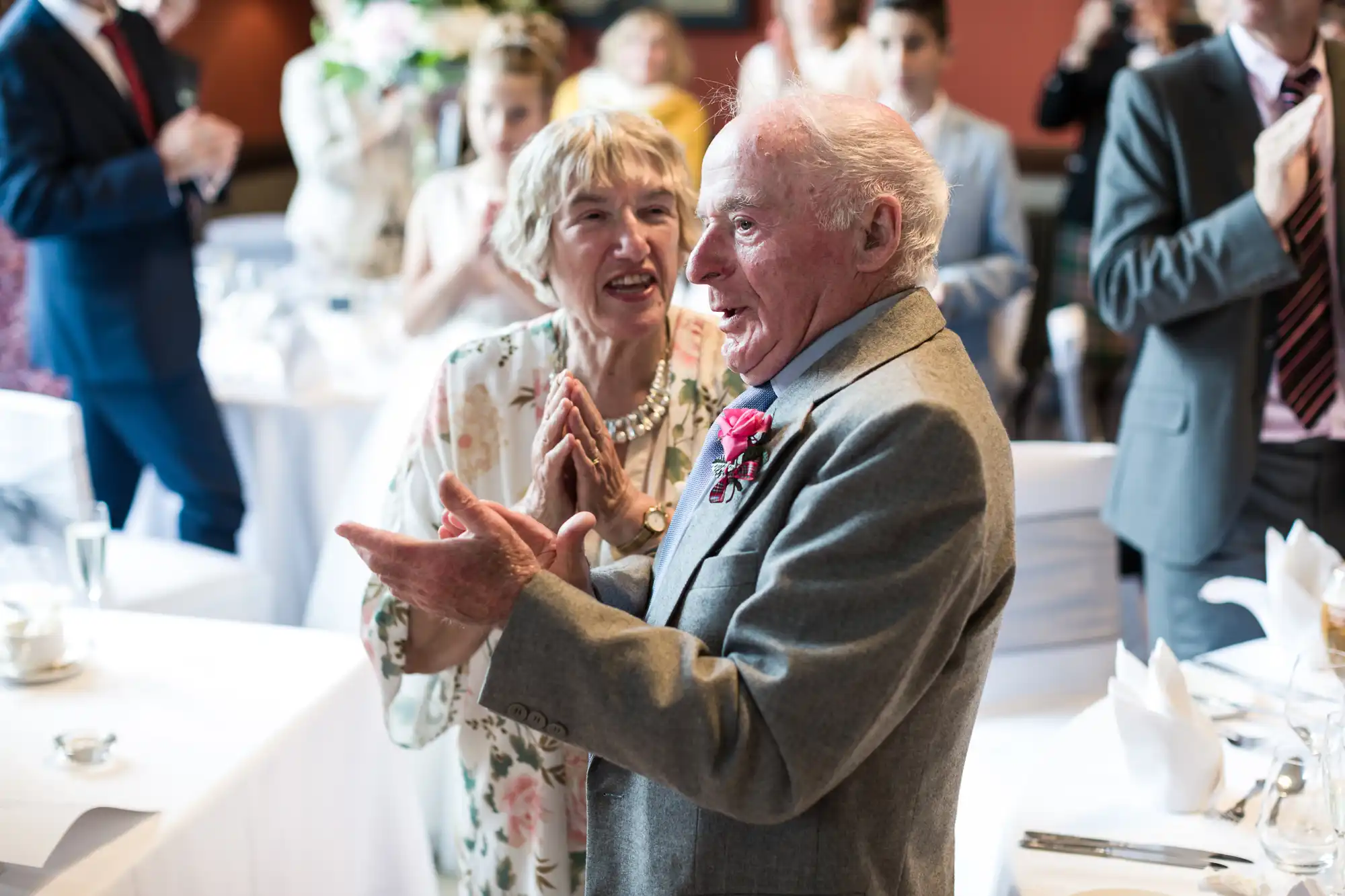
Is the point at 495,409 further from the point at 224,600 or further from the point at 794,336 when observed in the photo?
the point at 224,600

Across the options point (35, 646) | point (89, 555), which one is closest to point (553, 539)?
point (35, 646)

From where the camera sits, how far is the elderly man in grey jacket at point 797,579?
1.08 meters

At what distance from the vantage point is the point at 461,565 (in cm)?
115

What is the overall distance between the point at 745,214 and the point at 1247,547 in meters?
1.64

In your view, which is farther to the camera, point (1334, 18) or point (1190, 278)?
point (1334, 18)

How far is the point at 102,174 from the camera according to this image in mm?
3154

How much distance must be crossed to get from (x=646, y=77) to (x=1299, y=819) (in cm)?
366

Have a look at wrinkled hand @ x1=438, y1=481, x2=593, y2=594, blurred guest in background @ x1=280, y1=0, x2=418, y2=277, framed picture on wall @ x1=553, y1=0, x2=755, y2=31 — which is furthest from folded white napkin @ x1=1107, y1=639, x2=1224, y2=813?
→ framed picture on wall @ x1=553, y1=0, x2=755, y2=31

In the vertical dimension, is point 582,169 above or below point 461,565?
above

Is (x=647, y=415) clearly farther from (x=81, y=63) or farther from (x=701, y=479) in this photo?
(x=81, y=63)

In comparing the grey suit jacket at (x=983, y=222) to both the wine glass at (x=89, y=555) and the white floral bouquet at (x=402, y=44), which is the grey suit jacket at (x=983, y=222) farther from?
the wine glass at (x=89, y=555)

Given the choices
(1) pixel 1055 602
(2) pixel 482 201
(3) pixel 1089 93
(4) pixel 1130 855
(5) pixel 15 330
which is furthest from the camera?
(3) pixel 1089 93

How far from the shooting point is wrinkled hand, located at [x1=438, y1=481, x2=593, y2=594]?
4.02 feet

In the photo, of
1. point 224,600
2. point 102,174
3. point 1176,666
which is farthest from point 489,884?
point 102,174
